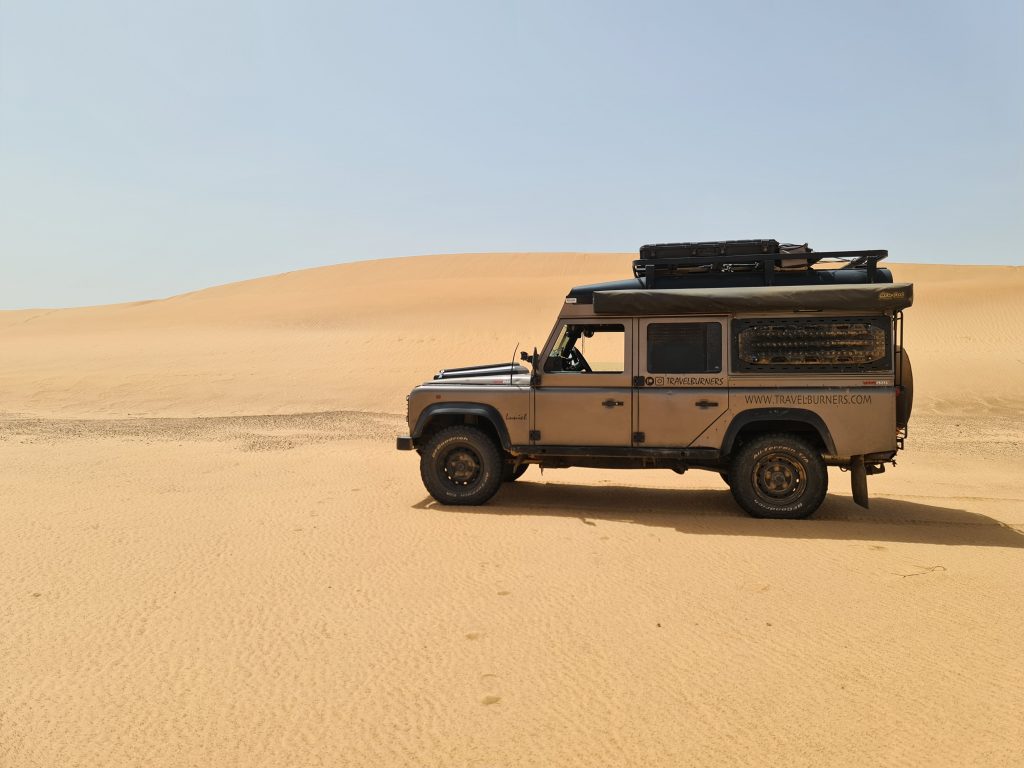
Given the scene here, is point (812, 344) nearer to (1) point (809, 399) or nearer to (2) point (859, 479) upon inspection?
(1) point (809, 399)

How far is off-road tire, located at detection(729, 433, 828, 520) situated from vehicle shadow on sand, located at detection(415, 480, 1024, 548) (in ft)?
0.47

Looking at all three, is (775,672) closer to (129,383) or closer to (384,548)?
(384,548)

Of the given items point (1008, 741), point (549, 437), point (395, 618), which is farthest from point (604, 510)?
point (1008, 741)

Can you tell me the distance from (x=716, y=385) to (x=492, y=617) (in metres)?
3.86

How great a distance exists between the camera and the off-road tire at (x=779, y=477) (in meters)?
7.69

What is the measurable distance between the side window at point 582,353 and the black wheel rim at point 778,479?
169 centimetres

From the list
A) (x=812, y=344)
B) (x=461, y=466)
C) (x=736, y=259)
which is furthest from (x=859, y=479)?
(x=461, y=466)

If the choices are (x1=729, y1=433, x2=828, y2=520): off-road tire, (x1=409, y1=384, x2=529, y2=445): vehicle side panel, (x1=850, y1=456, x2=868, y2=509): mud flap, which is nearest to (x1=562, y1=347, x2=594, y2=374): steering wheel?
(x1=409, y1=384, x2=529, y2=445): vehicle side panel

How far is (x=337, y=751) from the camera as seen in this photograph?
3395mm

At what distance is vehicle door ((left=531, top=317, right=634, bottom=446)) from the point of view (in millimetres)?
8039

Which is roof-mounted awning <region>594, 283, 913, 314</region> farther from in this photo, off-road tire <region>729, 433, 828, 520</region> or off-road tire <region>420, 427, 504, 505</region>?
off-road tire <region>420, 427, 504, 505</region>

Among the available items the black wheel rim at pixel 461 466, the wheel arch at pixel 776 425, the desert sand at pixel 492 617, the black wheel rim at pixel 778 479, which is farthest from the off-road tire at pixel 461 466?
the black wheel rim at pixel 778 479

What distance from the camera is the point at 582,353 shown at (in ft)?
27.2

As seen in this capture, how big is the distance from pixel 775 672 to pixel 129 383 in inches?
839
